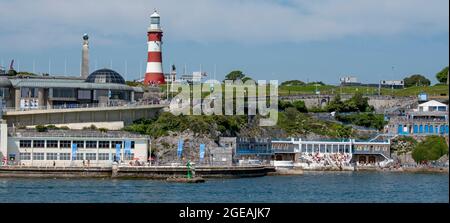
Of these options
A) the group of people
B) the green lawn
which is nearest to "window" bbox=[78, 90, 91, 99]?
the group of people

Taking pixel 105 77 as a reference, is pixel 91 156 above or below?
below

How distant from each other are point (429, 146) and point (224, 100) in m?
19.1

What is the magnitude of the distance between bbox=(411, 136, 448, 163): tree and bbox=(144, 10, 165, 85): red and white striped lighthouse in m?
28.0

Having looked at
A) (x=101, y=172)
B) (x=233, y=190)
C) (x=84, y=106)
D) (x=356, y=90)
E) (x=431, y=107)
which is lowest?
(x=233, y=190)

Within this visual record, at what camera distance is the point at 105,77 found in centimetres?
8450

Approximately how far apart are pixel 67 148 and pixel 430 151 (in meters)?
32.0

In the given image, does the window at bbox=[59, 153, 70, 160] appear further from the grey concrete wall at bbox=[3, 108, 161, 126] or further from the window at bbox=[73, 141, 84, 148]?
the grey concrete wall at bbox=[3, 108, 161, 126]

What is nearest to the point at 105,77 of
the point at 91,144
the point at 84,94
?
the point at 84,94

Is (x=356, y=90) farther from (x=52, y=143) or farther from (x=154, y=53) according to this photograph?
(x=52, y=143)

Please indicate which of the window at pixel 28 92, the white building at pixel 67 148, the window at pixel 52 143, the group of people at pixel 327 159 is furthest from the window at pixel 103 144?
the group of people at pixel 327 159

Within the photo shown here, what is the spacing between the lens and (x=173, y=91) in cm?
9275

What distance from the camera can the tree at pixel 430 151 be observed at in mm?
80812

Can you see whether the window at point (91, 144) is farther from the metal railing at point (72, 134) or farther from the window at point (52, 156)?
the window at point (52, 156)

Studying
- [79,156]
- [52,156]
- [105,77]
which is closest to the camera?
[52,156]
